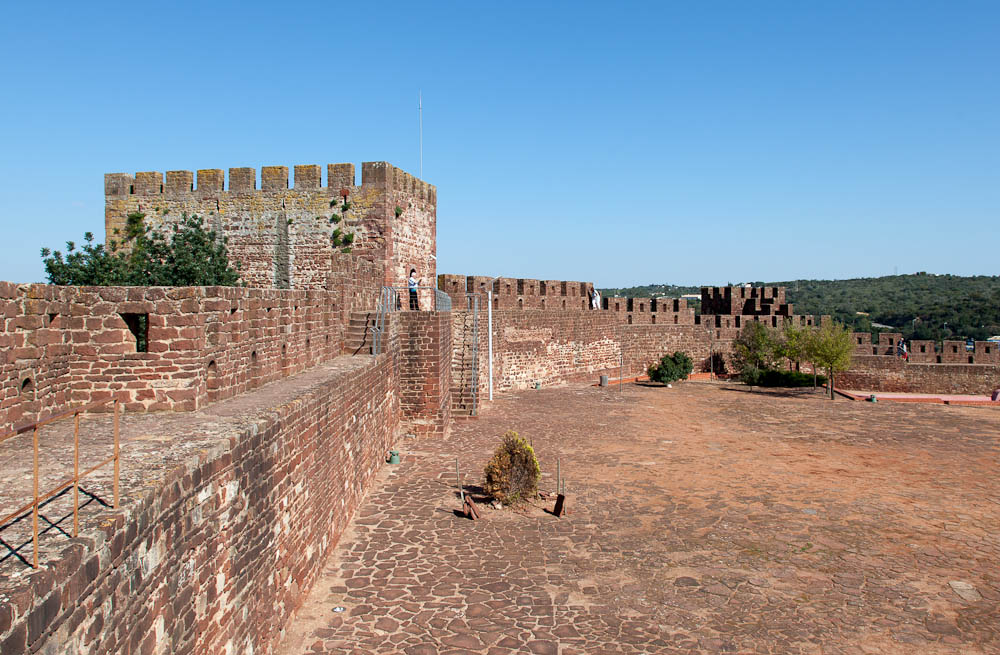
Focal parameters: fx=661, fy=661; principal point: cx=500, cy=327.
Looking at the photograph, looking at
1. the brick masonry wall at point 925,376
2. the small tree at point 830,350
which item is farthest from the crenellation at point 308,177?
the brick masonry wall at point 925,376

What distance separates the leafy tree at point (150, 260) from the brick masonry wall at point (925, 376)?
25.0 metres

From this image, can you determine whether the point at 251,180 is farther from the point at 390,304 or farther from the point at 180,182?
the point at 390,304

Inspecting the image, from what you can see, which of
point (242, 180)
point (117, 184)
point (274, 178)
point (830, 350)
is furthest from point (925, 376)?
point (117, 184)

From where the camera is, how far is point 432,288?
16719 mm

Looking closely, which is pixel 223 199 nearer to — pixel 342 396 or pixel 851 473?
pixel 342 396

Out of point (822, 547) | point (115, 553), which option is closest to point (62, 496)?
point (115, 553)

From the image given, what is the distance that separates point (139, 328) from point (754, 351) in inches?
1002

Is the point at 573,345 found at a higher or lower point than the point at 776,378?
higher

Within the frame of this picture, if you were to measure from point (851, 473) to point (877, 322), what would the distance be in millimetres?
66453

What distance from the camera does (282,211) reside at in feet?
51.4

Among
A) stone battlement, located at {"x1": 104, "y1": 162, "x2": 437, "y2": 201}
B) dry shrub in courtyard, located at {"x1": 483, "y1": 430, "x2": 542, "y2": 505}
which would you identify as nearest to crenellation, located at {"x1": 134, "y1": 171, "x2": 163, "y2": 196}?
stone battlement, located at {"x1": 104, "y1": 162, "x2": 437, "y2": 201}

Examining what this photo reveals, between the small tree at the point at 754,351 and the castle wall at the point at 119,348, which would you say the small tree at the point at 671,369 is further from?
the castle wall at the point at 119,348

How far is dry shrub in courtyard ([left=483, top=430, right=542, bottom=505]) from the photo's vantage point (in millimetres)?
9805

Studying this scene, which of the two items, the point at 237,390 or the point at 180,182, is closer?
the point at 237,390
